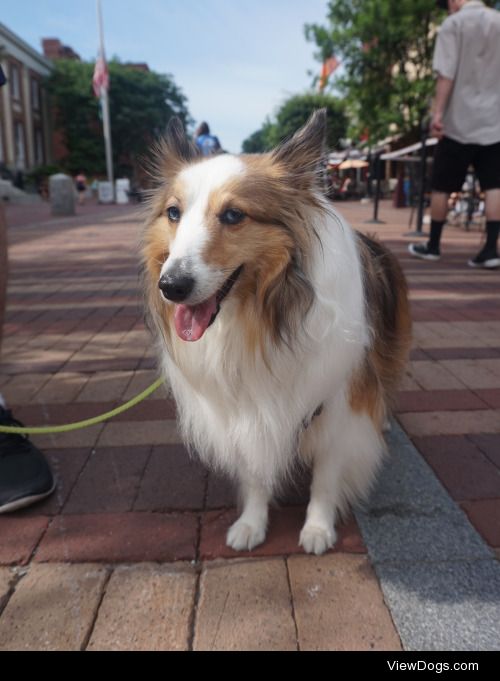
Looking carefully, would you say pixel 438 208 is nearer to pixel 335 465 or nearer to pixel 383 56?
pixel 335 465

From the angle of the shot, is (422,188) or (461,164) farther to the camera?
(422,188)

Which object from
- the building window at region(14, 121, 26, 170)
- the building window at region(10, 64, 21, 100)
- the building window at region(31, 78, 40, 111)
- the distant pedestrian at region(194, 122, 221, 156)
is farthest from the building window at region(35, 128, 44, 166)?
the distant pedestrian at region(194, 122, 221, 156)

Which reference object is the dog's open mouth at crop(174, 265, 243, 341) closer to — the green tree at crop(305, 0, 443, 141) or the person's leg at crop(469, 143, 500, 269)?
the person's leg at crop(469, 143, 500, 269)

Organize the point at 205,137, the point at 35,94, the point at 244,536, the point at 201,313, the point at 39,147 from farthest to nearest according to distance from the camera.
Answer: the point at 39,147 < the point at 35,94 < the point at 205,137 < the point at 244,536 < the point at 201,313

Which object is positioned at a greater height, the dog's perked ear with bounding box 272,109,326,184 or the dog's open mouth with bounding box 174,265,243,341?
the dog's perked ear with bounding box 272,109,326,184

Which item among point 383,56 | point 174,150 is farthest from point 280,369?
point 383,56

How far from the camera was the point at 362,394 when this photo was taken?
6.80 ft

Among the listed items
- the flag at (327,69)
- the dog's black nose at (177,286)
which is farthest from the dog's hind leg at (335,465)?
the flag at (327,69)

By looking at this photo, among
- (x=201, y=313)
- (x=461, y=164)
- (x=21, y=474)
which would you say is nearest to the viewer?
(x=201, y=313)

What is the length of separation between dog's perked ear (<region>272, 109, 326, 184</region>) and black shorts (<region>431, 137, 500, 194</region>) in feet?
16.1

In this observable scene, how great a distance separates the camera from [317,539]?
6.43 feet

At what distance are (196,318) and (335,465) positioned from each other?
0.81m

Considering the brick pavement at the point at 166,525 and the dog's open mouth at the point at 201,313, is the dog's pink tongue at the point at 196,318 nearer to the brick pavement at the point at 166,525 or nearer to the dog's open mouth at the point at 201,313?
the dog's open mouth at the point at 201,313

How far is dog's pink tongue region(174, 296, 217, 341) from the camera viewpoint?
1747mm
